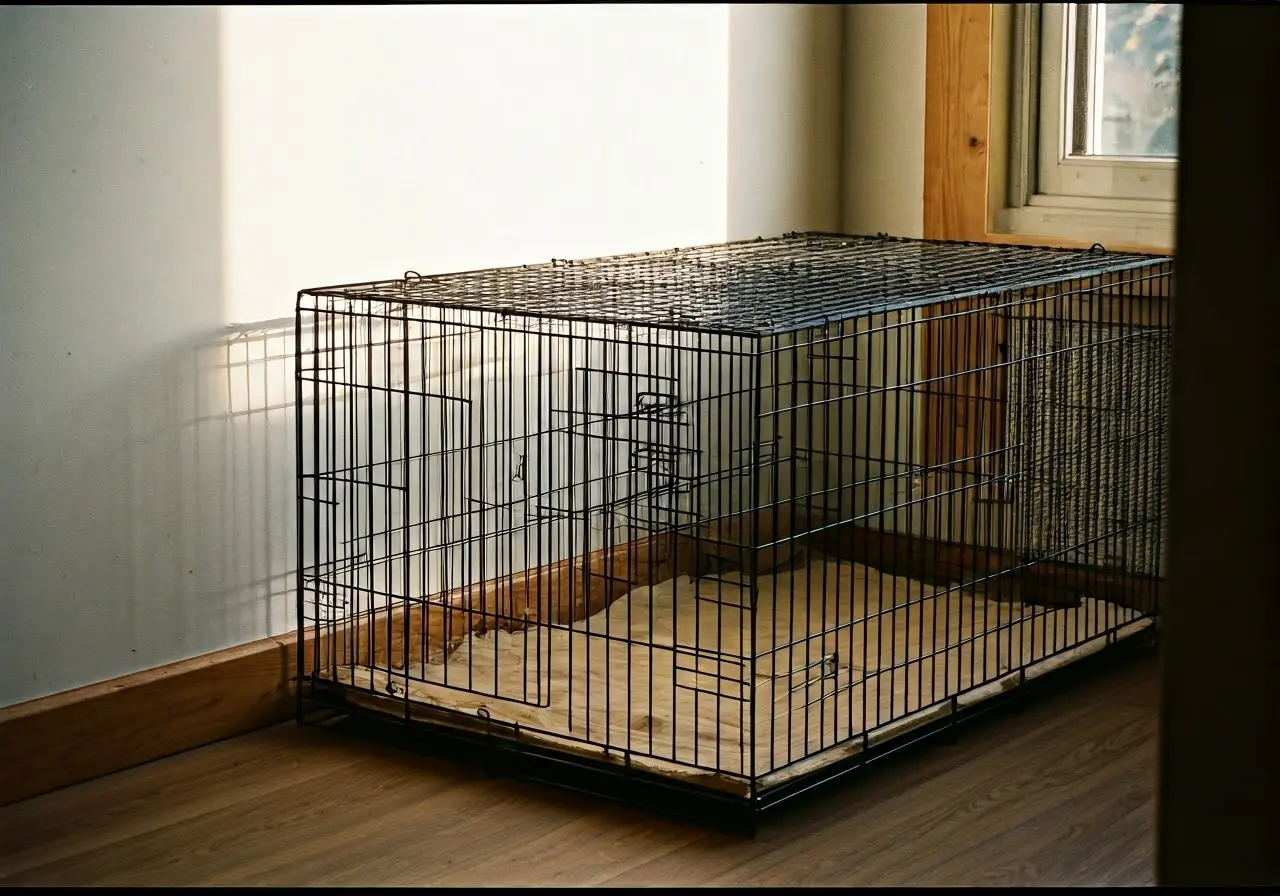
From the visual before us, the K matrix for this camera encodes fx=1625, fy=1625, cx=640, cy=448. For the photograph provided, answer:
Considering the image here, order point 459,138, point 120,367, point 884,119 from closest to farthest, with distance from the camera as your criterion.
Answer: point 120,367, point 459,138, point 884,119

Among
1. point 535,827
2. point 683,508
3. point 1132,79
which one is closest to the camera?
point 535,827

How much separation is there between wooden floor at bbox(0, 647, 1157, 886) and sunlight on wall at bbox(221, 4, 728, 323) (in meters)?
0.77

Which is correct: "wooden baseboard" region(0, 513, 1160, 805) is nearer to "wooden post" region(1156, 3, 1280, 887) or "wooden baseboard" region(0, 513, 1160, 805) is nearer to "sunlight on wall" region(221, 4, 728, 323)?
"sunlight on wall" region(221, 4, 728, 323)

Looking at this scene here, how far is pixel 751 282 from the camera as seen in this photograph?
2.81 meters

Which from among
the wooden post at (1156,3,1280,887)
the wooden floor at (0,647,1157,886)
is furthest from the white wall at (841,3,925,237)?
the wooden post at (1156,3,1280,887)

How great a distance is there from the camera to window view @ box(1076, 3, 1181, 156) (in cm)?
339

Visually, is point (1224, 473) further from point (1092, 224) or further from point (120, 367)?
→ point (1092, 224)

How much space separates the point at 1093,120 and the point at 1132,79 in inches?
4.8

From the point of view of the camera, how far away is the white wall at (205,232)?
2365 millimetres

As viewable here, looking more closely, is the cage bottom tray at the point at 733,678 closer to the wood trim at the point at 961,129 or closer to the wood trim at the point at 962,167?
the wood trim at the point at 962,167

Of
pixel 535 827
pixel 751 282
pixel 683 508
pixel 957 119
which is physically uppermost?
pixel 957 119

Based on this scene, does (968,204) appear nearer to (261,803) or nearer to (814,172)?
(814,172)

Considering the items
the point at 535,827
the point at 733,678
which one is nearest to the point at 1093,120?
the point at 733,678

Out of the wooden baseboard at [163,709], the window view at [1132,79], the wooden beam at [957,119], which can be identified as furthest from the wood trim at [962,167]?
the wooden baseboard at [163,709]
